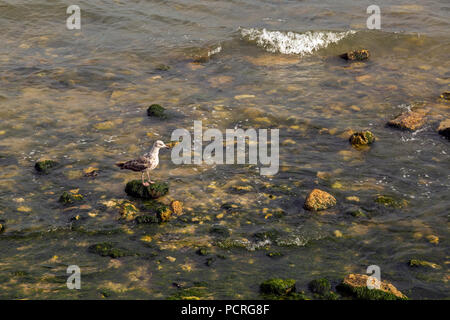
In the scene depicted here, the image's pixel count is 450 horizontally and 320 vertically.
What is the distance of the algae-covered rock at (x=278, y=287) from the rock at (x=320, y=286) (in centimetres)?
44

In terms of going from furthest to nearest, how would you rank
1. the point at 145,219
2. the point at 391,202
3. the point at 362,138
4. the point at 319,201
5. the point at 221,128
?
the point at 221,128, the point at 362,138, the point at 391,202, the point at 319,201, the point at 145,219

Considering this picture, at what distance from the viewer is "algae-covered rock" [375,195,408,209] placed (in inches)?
523

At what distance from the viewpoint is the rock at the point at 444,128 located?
656 inches

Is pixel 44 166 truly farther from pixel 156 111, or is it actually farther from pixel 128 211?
pixel 156 111

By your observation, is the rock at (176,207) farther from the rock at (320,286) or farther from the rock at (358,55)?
the rock at (358,55)

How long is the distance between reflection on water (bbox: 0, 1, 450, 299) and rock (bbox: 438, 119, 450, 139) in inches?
17.8

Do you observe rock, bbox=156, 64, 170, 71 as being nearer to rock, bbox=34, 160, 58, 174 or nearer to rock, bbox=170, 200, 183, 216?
rock, bbox=34, 160, 58, 174

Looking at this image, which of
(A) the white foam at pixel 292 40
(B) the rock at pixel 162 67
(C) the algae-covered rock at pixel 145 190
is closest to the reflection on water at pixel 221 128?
(B) the rock at pixel 162 67

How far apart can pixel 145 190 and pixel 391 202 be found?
6769 mm

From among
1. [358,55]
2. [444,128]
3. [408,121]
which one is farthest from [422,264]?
[358,55]

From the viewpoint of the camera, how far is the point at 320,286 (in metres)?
10.2

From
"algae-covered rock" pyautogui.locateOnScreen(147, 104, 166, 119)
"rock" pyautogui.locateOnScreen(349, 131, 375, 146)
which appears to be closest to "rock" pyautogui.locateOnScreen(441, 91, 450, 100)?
"rock" pyautogui.locateOnScreen(349, 131, 375, 146)

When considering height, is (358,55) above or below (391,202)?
above

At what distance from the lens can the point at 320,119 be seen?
59.9 ft
